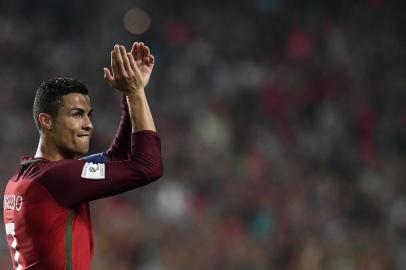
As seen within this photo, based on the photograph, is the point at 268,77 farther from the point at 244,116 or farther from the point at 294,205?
the point at 294,205

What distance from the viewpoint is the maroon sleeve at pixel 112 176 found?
2781mm

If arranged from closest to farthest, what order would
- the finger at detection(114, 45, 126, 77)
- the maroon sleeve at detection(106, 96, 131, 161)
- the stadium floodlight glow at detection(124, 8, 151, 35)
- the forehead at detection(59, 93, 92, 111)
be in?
the finger at detection(114, 45, 126, 77) < the forehead at detection(59, 93, 92, 111) < the maroon sleeve at detection(106, 96, 131, 161) < the stadium floodlight glow at detection(124, 8, 151, 35)

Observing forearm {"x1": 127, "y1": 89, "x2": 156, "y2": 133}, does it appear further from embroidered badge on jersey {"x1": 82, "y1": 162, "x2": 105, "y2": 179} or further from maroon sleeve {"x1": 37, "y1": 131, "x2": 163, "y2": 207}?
embroidered badge on jersey {"x1": 82, "y1": 162, "x2": 105, "y2": 179}

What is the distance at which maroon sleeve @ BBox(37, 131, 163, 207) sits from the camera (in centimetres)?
278

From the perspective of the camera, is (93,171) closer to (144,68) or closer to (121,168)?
(121,168)

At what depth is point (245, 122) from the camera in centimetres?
957

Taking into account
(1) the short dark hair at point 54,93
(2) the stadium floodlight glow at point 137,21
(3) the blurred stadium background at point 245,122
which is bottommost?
(3) the blurred stadium background at point 245,122

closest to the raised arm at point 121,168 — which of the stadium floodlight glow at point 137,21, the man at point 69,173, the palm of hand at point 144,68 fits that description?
the man at point 69,173

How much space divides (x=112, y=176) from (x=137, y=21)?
8.32 m

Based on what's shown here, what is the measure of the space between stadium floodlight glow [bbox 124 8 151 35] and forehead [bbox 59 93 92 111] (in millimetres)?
7926

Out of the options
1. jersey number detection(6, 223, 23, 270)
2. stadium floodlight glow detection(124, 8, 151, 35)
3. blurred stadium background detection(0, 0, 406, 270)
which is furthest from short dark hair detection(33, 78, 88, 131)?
stadium floodlight glow detection(124, 8, 151, 35)

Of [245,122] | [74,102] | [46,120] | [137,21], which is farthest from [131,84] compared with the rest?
[137,21]

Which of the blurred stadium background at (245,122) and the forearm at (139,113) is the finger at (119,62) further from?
the blurred stadium background at (245,122)

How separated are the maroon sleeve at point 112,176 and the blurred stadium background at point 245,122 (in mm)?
4735
